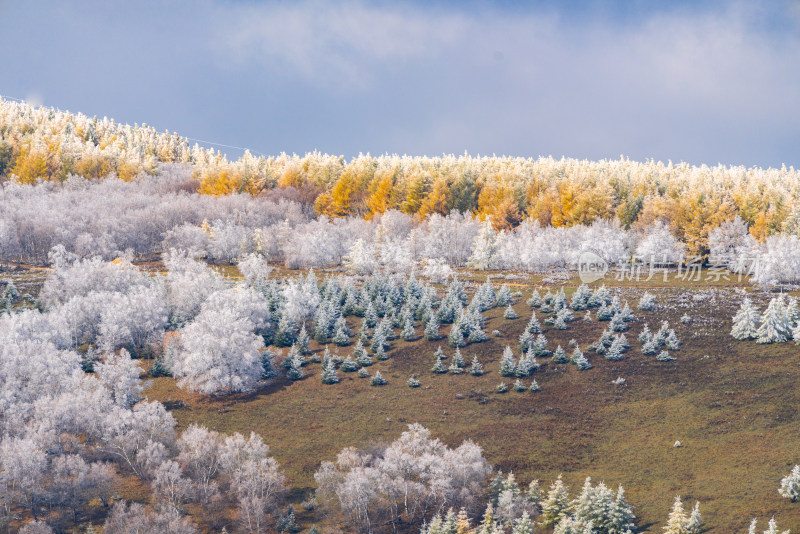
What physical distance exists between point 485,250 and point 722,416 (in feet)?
162

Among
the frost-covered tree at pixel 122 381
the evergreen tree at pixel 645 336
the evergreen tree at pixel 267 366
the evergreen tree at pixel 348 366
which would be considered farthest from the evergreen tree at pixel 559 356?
the frost-covered tree at pixel 122 381

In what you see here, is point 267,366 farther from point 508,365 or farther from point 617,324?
point 617,324

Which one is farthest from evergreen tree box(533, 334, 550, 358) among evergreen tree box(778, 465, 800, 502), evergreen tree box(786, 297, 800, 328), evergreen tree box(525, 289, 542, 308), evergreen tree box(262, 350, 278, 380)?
evergreen tree box(778, 465, 800, 502)

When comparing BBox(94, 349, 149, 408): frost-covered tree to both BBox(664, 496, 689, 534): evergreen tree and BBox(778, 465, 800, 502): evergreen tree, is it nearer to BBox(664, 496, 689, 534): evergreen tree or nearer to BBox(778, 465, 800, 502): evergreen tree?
BBox(664, 496, 689, 534): evergreen tree

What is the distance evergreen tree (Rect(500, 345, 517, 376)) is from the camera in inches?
2276

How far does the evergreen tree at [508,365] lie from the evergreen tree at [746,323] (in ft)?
65.1

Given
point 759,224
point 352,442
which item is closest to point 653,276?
point 759,224

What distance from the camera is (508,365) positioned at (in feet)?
190

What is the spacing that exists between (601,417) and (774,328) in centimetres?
1983

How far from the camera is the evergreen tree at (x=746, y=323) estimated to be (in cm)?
6034

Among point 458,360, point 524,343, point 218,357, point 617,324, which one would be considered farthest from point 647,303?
point 218,357

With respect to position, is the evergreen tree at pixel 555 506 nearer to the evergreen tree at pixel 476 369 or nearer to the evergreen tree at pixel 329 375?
the evergreen tree at pixel 476 369

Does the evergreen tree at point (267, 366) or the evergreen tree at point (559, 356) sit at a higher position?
the evergreen tree at point (559, 356)

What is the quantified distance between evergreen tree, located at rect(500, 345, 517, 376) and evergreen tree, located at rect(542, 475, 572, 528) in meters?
20.9
